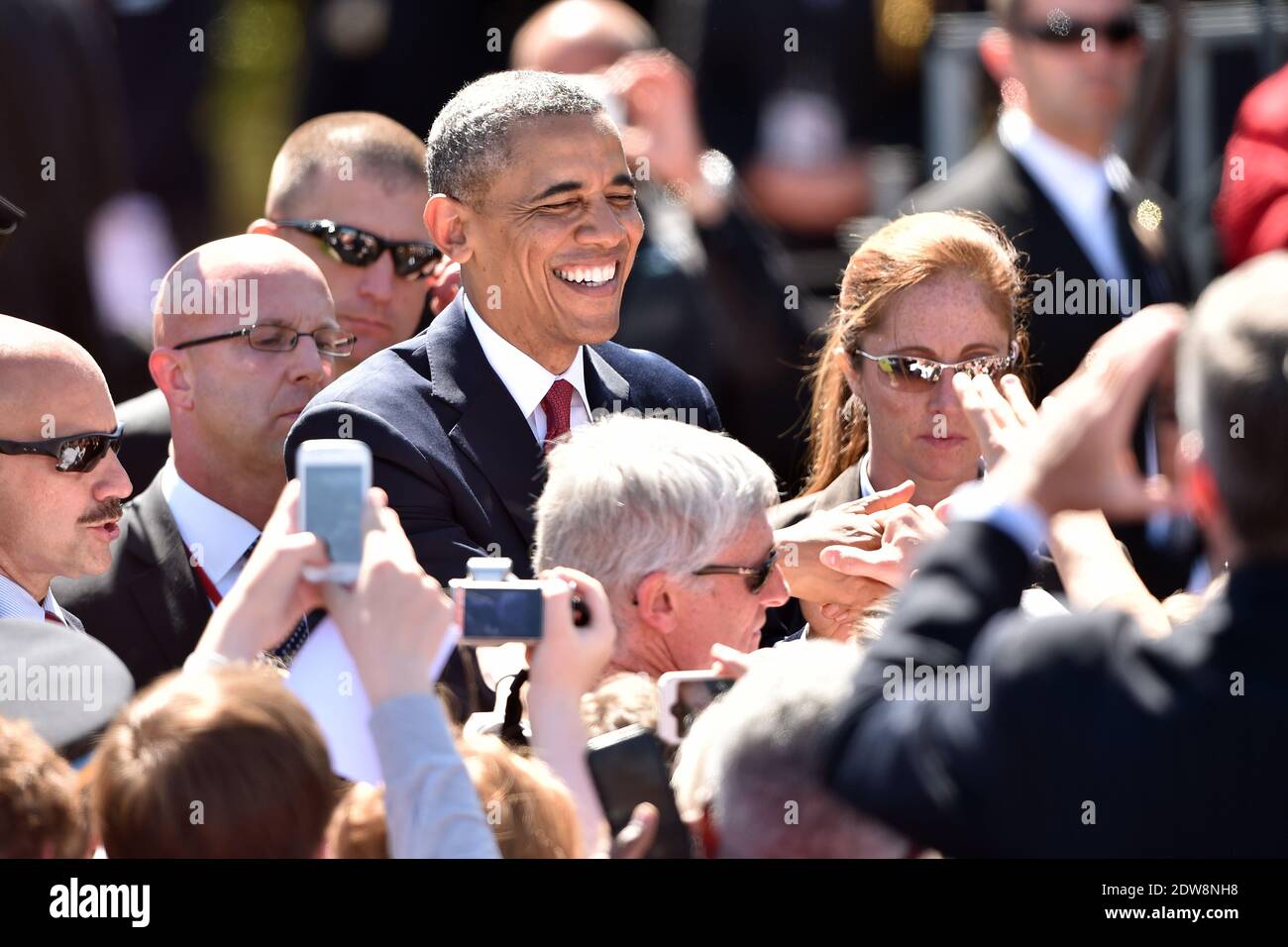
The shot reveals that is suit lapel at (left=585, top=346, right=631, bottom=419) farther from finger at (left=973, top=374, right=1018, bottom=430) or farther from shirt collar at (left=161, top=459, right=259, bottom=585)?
finger at (left=973, top=374, right=1018, bottom=430)

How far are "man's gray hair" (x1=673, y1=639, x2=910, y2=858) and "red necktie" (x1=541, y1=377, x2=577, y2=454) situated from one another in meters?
1.39

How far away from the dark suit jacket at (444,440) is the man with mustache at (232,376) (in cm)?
35

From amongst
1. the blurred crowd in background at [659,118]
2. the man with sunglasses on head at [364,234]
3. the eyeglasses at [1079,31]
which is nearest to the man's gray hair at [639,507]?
the man with sunglasses on head at [364,234]

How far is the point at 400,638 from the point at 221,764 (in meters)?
0.27

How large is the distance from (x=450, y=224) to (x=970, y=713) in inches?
81.2

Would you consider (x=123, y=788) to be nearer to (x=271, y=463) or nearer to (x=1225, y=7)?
(x=271, y=463)

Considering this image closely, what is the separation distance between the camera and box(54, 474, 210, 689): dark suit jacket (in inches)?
142

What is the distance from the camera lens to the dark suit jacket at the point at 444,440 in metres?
3.46

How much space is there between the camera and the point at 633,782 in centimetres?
257

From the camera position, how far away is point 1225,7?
519 centimetres

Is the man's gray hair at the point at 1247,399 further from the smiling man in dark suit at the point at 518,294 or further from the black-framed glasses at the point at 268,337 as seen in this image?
the black-framed glasses at the point at 268,337

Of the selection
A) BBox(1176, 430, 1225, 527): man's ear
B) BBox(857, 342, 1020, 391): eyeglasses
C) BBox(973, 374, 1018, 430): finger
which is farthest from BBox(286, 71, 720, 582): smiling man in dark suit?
BBox(1176, 430, 1225, 527): man's ear

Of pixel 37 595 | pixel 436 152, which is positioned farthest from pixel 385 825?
pixel 436 152

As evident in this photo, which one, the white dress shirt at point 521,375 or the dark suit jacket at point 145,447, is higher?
the white dress shirt at point 521,375
